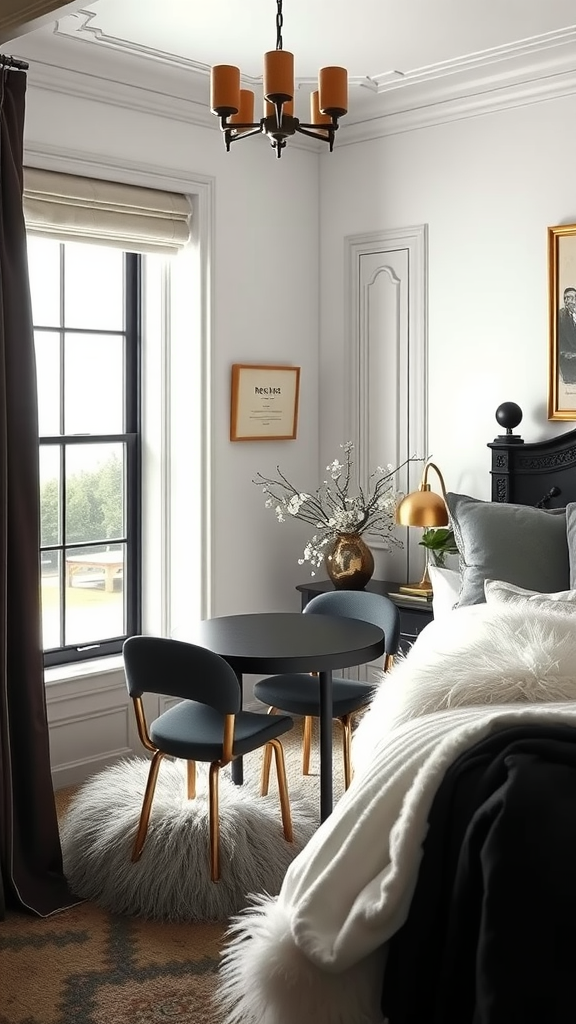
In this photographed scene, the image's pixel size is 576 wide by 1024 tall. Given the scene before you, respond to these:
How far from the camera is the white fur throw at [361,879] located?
2191 mm

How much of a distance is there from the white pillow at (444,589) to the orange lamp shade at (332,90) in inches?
74.6

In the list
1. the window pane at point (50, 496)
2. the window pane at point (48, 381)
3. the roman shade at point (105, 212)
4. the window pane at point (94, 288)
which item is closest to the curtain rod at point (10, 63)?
the roman shade at point (105, 212)

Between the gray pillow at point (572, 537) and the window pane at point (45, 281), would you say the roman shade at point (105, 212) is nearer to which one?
the window pane at point (45, 281)

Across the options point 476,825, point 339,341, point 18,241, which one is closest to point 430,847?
point 476,825

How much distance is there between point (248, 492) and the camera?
5164mm

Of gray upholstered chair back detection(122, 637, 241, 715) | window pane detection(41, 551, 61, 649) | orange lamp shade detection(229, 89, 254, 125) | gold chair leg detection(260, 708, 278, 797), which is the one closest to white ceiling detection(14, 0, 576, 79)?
orange lamp shade detection(229, 89, 254, 125)

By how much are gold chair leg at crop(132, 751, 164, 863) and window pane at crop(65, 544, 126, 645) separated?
4.41 feet

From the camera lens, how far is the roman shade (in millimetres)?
4230

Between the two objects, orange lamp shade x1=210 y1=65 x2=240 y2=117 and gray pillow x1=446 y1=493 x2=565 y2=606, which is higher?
orange lamp shade x1=210 y1=65 x2=240 y2=117

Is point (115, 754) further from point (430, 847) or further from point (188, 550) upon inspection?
point (430, 847)

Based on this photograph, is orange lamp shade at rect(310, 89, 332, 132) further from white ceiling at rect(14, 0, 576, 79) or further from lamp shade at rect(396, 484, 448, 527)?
lamp shade at rect(396, 484, 448, 527)

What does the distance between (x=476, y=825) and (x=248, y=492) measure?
123 inches

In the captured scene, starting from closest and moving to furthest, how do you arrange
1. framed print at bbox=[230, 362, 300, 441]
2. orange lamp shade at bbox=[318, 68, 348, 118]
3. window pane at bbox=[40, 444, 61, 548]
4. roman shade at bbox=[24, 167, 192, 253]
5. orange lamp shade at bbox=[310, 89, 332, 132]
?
orange lamp shade at bbox=[318, 68, 348, 118], orange lamp shade at bbox=[310, 89, 332, 132], roman shade at bbox=[24, 167, 192, 253], window pane at bbox=[40, 444, 61, 548], framed print at bbox=[230, 362, 300, 441]

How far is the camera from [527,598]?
11.6 feet
